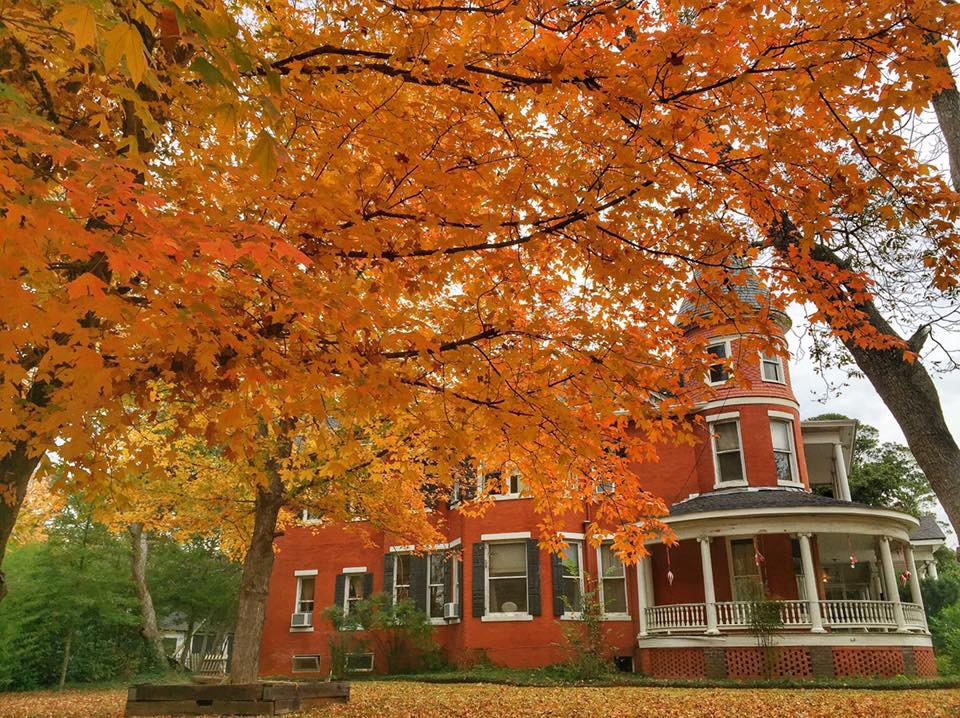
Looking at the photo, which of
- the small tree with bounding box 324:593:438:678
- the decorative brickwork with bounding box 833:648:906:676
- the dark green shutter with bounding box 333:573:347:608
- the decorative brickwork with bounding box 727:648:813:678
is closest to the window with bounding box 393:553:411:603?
the small tree with bounding box 324:593:438:678

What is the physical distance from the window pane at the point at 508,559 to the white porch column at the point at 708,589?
5147 millimetres

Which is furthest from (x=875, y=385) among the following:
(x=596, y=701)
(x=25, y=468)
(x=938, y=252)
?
(x=596, y=701)

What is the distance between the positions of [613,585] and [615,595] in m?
0.28

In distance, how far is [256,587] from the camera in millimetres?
13367

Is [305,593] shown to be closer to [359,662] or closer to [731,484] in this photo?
[359,662]

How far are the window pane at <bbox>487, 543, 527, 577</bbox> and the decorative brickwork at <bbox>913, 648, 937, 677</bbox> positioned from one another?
10075mm

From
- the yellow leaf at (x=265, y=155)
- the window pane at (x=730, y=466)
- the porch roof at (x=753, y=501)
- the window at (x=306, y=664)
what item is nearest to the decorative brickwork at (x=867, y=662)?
the porch roof at (x=753, y=501)

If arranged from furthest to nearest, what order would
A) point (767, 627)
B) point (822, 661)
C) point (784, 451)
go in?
point (784, 451)
point (767, 627)
point (822, 661)

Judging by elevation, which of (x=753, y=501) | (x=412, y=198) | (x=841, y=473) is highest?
(x=841, y=473)

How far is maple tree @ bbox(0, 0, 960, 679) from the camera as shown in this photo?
13.4 feet

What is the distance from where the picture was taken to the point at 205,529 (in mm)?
15461

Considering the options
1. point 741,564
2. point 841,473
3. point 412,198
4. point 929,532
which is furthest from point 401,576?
point 929,532

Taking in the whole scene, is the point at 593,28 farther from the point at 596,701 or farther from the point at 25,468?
the point at 596,701

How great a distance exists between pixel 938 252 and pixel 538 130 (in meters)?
4.67
